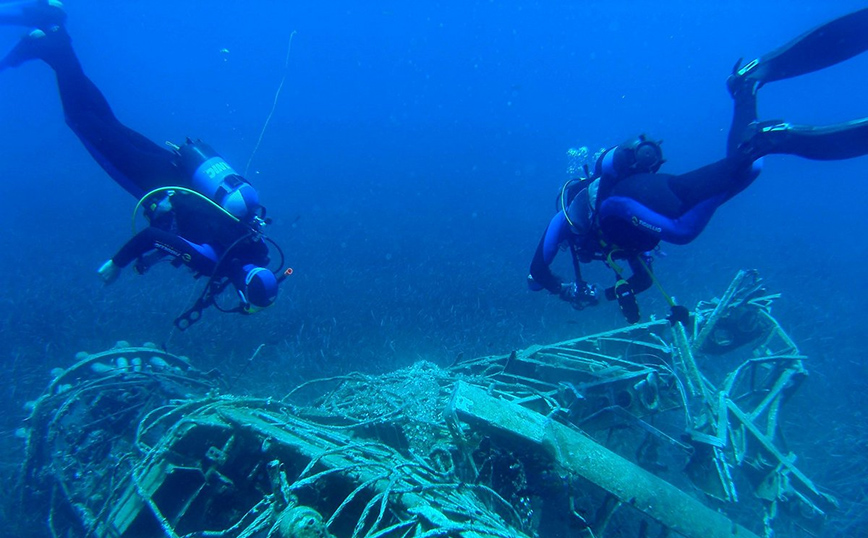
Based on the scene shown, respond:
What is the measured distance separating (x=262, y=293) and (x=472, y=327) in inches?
289

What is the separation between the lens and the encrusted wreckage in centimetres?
304

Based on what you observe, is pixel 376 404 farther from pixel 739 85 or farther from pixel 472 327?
pixel 472 327

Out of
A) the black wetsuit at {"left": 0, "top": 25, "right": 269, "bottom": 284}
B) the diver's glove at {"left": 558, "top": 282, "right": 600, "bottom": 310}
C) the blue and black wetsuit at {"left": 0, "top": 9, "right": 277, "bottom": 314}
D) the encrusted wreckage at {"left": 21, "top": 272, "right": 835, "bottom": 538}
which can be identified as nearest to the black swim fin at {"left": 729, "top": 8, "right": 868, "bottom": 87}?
the diver's glove at {"left": 558, "top": 282, "right": 600, "bottom": 310}

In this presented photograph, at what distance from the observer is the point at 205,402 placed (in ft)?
14.6

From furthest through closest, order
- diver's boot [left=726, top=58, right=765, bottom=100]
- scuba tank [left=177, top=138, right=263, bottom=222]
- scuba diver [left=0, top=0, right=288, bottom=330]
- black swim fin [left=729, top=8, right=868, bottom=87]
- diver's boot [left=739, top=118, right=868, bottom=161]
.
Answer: scuba tank [left=177, top=138, right=263, bottom=222] → scuba diver [left=0, top=0, right=288, bottom=330] → diver's boot [left=726, top=58, right=765, bottom=100] → black swim fin [left=729, top=8, right=868, bottom=87] → diver's boot [left=739, top=118, right=868, bottom=161]

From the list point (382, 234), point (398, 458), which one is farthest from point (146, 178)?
point (382, 234)

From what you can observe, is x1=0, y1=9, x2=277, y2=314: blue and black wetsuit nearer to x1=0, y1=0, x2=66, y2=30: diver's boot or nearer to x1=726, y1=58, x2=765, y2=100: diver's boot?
x1=0, y1=0, x2=66, y2=30: diver's boot

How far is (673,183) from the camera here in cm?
480

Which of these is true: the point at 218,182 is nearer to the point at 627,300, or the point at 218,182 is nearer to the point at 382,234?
the point at 627,300

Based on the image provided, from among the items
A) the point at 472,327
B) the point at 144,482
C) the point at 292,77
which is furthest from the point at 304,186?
the point at 292,77

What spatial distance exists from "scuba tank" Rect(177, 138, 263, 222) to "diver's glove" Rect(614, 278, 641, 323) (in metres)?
5.00

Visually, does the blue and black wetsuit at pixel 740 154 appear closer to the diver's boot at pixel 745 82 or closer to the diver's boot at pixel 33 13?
the diver's boot at pixel 745 82

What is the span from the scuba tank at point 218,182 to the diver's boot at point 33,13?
482 centimetres

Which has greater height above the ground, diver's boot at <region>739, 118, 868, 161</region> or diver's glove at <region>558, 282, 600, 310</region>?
diver's boot at <region>739, 118, 868, 161</region>
